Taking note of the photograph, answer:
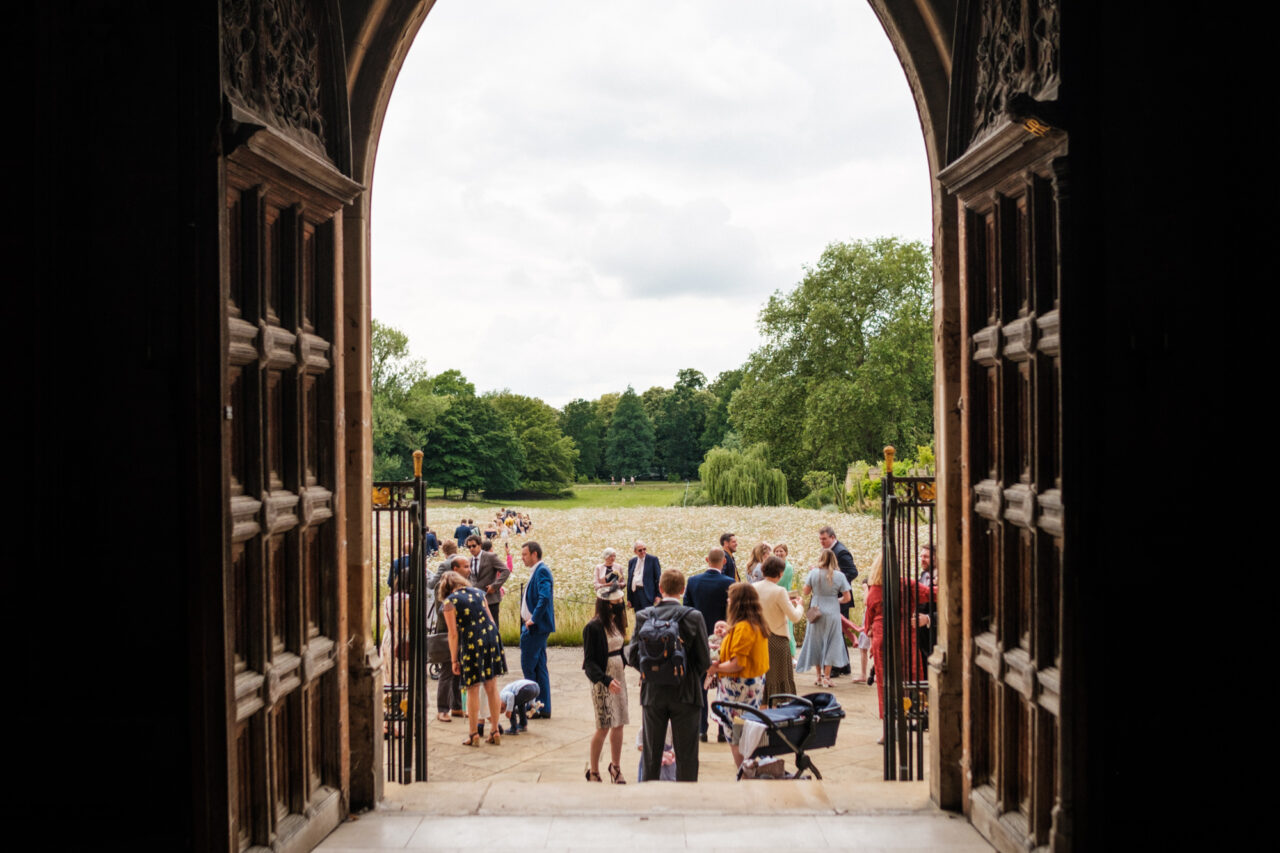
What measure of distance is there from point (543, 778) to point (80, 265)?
5341 millimetres

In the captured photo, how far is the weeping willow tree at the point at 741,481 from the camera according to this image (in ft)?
123

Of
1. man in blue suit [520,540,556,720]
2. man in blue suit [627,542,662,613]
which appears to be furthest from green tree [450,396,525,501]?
man in blue suit [520,540,556,720]

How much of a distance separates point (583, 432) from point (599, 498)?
16676 mm

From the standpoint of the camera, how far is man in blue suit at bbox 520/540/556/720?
911 centimetres

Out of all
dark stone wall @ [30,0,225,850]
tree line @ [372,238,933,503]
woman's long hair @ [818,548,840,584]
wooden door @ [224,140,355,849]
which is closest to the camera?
dark stone wall @ [30,0,225,850]

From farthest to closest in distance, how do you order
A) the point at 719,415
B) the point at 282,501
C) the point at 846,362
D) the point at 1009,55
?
the point at 719,415 → the point at 846,362 → the point at 1009,55 → the point at 282,501

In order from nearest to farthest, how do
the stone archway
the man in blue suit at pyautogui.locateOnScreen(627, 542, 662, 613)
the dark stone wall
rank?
1. the dark stone wall
2. the stone archway
3. the man in blue suit at pyautogui.locateOnScreen(627, 542, 662, 613)

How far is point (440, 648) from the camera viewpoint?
9602 mm

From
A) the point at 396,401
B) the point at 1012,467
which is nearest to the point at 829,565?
the point at 1012,467

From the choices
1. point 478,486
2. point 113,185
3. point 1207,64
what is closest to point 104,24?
point 113,185

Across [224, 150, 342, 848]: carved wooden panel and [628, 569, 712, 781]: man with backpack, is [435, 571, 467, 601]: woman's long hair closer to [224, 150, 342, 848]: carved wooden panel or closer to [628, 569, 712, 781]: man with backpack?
[628, 569, 712, 781]: man with backpack

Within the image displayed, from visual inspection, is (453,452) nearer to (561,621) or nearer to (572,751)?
(561,621)

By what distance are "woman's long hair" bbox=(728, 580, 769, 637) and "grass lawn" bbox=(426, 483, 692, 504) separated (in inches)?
1553

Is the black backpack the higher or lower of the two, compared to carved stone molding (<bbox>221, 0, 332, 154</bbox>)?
lower
